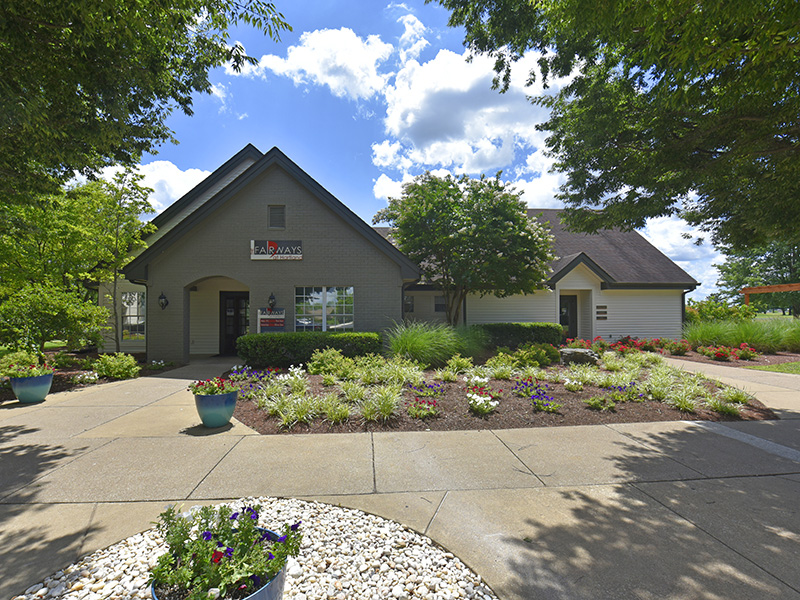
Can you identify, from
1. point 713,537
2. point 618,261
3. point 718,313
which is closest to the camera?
point 713,537

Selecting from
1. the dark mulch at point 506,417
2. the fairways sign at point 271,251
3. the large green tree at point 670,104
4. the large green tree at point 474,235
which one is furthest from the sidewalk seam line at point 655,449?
the fairways sign at point 271,251

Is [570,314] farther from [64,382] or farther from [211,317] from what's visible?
[64,382]

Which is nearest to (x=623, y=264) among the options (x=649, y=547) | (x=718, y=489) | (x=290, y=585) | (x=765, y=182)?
(x=765, y=182)

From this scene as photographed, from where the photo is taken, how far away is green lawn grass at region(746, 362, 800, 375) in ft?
35.8

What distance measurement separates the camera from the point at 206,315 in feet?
49.2

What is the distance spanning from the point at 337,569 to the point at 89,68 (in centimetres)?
694

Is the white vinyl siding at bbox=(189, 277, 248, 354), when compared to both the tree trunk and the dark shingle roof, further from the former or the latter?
the dark shingle roof

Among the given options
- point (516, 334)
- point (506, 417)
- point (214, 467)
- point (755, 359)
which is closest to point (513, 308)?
point (516, 334)

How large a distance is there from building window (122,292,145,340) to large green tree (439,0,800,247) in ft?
47.1

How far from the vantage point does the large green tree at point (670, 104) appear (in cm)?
390

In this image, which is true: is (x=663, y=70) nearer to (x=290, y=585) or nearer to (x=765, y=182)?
(x=765, y=182)

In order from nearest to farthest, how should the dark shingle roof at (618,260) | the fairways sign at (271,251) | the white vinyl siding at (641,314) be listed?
the fairways sign at (271,251), the dark shingle roof at (618,260), the white vinyl siding at (641,314)

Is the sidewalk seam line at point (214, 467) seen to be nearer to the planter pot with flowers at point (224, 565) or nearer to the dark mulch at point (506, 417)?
the dark mulch at point (506, 417)

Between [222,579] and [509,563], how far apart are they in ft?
6.33
